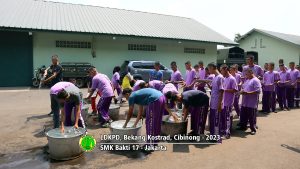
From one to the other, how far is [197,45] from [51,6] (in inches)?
495

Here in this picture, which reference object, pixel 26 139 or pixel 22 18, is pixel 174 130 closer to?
pixel 26 139

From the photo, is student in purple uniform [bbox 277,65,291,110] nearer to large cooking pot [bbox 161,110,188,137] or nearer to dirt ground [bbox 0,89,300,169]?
dirt ground [bbox 0,89,300,169]

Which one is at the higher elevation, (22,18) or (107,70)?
(22,18)

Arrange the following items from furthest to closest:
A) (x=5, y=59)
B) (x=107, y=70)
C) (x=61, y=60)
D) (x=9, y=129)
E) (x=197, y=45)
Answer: (x=197, y=45), (x=107, y=70), (x=61, y=60), (x=5, y=59), (x=9, y=129)

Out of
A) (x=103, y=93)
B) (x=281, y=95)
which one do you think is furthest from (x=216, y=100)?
(x=281, y=95)

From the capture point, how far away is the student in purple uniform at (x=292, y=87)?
442 inches

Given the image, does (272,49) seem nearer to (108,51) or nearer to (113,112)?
(108,51)

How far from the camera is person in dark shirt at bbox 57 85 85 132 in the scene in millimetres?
5359

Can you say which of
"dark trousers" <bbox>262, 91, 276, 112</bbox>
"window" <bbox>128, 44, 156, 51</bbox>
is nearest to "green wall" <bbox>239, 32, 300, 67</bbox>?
"window" <bbox>128, 44, 156, 51</bbox>

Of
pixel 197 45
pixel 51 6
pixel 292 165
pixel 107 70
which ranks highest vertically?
pixel 51 6

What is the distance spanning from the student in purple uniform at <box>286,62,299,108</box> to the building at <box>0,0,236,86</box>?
1126cm

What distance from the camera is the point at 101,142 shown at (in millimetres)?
6367

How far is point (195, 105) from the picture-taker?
21.3ft

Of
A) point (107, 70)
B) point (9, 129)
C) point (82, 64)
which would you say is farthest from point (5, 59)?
point (9, 129)
